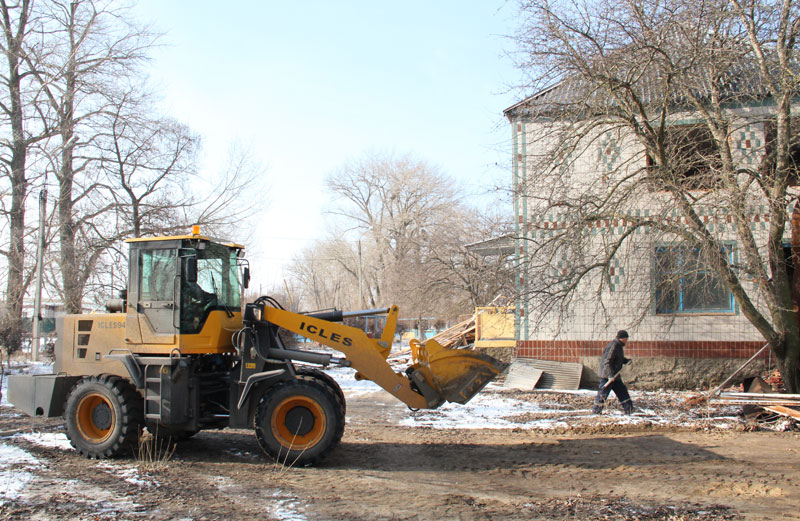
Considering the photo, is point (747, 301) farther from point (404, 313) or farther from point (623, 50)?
point (404, 313)

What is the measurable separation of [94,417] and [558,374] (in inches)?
405

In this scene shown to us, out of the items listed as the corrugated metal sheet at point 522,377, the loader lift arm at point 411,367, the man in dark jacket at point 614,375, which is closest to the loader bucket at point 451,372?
the loader lift arm at point 411,367

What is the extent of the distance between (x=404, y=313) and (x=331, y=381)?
33.2 metres

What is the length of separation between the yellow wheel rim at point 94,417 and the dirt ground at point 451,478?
35 cm

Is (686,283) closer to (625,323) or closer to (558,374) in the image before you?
(625,323)

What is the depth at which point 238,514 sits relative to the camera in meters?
5.94

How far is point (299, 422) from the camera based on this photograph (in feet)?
25.8

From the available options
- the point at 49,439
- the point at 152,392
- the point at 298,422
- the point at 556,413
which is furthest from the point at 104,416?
the point at 556,413

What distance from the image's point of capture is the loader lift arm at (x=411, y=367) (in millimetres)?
8180

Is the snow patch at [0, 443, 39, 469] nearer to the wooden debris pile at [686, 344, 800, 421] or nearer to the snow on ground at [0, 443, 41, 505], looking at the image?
the snow on ground at [0, 443, 41, 505]

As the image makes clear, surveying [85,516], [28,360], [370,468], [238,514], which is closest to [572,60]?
[370,468]

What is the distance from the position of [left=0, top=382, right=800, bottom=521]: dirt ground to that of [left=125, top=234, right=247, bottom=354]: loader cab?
5.04 feet

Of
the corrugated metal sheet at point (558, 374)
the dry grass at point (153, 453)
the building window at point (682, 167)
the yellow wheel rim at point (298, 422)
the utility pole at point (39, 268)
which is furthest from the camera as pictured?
the utility pole at point (39, 268)

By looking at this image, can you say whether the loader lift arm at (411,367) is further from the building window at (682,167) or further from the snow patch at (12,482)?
the building window at (682,167)
